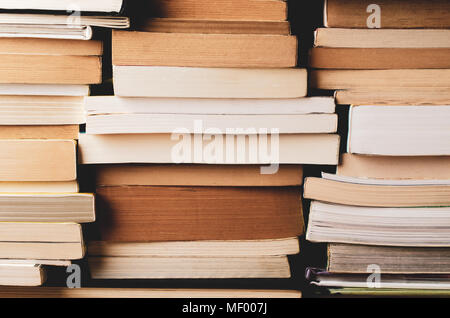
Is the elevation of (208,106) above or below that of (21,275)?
above

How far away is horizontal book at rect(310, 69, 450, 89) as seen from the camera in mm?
650

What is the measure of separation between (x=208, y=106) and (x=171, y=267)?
28 centimetres

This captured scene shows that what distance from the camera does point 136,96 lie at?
0.62 m

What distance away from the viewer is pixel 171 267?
68cm

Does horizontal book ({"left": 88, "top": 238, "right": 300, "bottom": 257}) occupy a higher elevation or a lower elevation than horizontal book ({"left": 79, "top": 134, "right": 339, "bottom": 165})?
lower

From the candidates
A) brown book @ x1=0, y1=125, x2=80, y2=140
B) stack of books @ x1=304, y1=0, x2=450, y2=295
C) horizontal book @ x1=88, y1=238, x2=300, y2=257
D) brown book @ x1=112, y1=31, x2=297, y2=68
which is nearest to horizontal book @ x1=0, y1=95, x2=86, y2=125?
brown book @ x1=0, y1=125, x2=80, y2=140

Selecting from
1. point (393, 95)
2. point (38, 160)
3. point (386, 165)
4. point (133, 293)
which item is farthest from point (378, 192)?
point (38, 160)

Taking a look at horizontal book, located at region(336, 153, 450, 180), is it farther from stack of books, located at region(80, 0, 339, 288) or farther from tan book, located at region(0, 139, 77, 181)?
tan book, located at region(0, 139, 77, 181)

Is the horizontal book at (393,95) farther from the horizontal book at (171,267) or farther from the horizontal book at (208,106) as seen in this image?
the horizontal book at (171,267)

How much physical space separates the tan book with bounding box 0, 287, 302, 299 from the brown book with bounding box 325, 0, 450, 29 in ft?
1.51

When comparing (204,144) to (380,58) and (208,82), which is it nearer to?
(208,82)

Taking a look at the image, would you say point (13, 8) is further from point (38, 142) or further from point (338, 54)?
point (338, 54)
